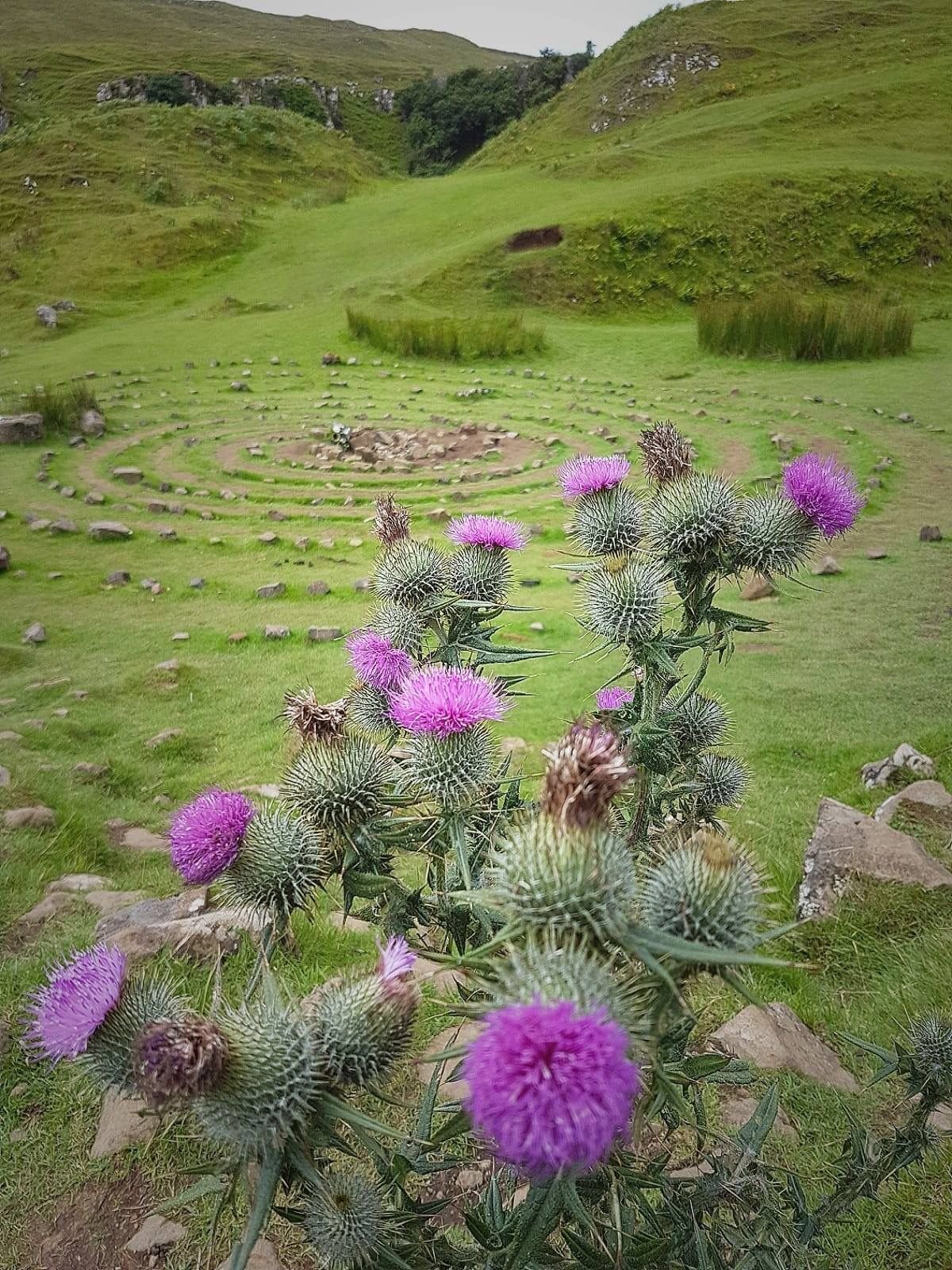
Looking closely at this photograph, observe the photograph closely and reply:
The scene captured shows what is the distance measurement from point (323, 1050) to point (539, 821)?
511 millimetres

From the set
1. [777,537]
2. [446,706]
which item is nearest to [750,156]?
[777,537]

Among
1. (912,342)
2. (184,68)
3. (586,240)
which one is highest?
(184,68)

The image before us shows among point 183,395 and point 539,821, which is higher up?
point 539,821

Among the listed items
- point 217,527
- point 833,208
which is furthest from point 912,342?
point 217,527

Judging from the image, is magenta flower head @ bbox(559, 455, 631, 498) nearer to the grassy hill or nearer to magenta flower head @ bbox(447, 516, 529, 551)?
magenta flower head @ bbox(447, 516, 529, 551)

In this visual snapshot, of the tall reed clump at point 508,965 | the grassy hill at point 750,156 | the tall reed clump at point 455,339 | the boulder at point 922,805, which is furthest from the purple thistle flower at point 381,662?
the grassy hill at point 750,156

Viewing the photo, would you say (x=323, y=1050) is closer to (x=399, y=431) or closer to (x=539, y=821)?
(x=539, y=821)

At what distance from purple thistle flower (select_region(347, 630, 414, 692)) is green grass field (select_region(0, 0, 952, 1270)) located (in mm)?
1662

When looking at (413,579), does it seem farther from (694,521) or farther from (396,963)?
(396,963)

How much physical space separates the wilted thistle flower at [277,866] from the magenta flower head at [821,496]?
5.44ft


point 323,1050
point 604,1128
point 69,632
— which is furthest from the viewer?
point 69,632

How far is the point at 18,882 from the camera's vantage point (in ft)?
13.4

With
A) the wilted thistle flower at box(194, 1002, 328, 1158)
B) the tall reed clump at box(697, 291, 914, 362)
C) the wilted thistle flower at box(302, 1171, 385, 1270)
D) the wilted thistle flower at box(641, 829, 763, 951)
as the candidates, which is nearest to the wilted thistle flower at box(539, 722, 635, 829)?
the wilted thistle flower at box(641, 829, 763, 951)

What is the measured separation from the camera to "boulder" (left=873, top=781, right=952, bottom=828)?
168 inches
